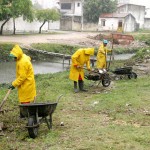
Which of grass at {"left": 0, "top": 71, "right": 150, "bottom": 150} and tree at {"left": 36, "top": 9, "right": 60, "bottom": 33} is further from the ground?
tree at {"left": 36, "top": 9, "right": 60, "bottom": 33}

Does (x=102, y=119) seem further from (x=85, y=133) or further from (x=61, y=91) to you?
(x=61, y=91)

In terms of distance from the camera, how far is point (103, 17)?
179 ft

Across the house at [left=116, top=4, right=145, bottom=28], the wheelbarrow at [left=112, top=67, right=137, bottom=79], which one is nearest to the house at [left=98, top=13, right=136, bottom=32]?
the house at [left=116, top=4, right=145, bottom=28]

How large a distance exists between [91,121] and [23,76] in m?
2.18

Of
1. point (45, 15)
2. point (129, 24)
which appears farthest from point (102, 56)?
point (129, 24)

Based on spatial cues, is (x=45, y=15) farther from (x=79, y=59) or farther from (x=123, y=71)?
(x=79, y=59)

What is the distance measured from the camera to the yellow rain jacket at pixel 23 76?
8.03 m

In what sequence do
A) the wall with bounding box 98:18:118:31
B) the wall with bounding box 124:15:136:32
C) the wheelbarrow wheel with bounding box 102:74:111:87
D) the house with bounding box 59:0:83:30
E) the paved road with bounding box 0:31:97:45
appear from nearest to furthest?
1. the wheelbarrow wheel with bounding box 102:74:111:87
2. the paved road with bounding box 0:31:97:45
3. the wall with bounding box 98:18:118:31
4. the wall with bounding box 124:15:136:32
5. the house with bounding box 59:0:83:30

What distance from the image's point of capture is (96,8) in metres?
54.9

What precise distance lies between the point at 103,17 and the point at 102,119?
154ft

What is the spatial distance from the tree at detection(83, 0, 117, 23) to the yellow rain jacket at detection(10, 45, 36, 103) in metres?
46.9

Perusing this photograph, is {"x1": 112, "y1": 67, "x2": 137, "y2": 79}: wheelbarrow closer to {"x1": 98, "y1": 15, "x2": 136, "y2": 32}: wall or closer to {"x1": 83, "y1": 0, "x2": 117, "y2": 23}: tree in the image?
{"x1": 83, "y1": 0, "x2": 117, "y2": 23}: tree

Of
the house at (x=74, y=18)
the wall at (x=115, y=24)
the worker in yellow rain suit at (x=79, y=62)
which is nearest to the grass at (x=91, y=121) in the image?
the worker in yellow rain suit at (x=79, y=62)

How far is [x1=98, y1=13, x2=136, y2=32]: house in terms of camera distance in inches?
2152
